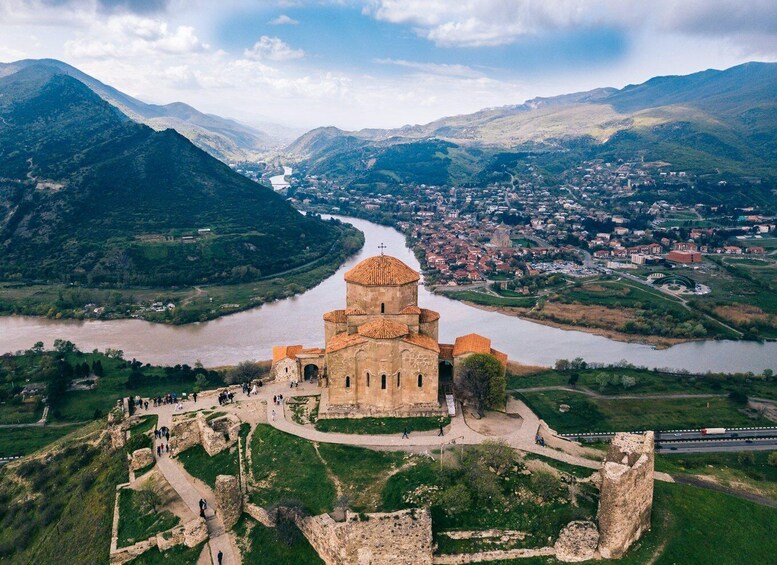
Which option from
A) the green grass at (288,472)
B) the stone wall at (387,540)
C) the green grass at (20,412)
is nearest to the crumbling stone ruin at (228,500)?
the green grass at (288,472)

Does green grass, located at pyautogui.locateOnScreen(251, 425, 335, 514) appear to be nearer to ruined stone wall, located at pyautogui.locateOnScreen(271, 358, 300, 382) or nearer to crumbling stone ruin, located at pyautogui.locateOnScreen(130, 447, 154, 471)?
crumbling stone ruin, located at pyautogui.locateOnScreen(130, 447, 154, 471)

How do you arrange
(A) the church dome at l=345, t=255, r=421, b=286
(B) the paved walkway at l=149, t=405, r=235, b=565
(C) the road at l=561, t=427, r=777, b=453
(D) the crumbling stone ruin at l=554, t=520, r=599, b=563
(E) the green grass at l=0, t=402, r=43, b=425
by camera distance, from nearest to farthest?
(D) the crumbling stone ruin at l=554, t=520, r=599, b=563 → (B) the paved walkway at l=149, t=405, r=235, b=565 → (A) the church dome at l=345, t=255, r=421, b=286 → (C) the road at l=561, t=427, r=777, b=453 → (E) the green grass at l=0, t=402, r=43, b=425

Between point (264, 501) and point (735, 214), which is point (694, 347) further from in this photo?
point (735, 214)

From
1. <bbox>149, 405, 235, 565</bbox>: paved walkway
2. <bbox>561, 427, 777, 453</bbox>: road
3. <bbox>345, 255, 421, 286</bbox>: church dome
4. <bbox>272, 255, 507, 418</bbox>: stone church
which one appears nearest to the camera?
<bbox>149, 405, 235, 565</bbox>: paved walkway

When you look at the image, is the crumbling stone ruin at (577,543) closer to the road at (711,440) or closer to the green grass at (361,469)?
the green grass at (361,469)

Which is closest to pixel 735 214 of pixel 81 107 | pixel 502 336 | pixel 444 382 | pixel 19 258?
pixel 502 336

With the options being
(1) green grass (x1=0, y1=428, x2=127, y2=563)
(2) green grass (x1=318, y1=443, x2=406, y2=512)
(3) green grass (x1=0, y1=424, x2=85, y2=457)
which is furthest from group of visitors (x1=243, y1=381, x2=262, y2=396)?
(3) green grass (x1=0, y1=424, x2=85, y2=457)
